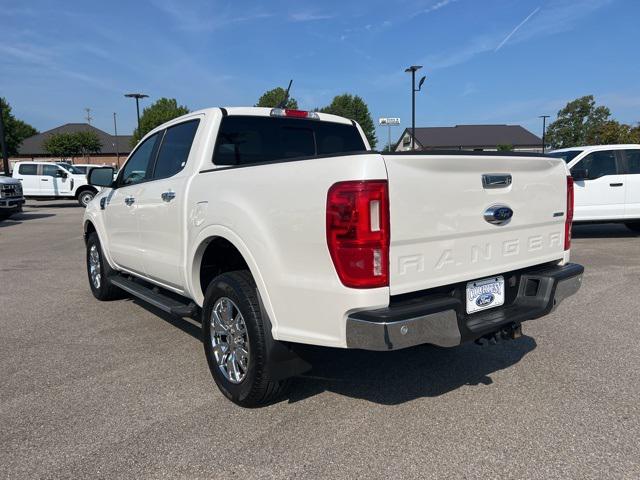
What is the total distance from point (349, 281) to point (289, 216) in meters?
0.48

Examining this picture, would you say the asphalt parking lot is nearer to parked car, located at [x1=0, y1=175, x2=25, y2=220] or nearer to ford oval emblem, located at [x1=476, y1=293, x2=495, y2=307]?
ford oval emblem, located at [x1=476, y1=293, x2=495, y2=307]

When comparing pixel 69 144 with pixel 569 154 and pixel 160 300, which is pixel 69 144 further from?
pixel 160 300

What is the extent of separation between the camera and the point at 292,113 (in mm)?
4246

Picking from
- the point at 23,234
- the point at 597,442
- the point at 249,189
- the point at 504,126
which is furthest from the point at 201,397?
the point at 504,126

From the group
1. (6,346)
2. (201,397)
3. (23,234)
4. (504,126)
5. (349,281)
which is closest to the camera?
(349,281)

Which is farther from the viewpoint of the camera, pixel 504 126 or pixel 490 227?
pixel 504 126

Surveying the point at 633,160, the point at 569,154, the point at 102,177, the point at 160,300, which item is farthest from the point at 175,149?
the point at 633,160

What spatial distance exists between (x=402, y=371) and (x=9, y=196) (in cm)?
1666

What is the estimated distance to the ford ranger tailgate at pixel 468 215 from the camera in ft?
8.18

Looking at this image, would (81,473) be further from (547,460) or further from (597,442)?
(597,442)

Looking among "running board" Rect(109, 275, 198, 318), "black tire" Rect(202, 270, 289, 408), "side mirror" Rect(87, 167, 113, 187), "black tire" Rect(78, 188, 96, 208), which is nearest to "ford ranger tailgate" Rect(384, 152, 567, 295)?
"black tire" Rect(202, 270, 289, 408)

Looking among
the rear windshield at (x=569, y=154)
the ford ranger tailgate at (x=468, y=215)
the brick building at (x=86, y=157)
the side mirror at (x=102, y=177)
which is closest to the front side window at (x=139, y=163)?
the side mirror at (x=102, y=177)

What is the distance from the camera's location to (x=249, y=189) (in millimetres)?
2904

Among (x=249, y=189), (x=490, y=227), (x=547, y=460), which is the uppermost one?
(x=249, y=189)
